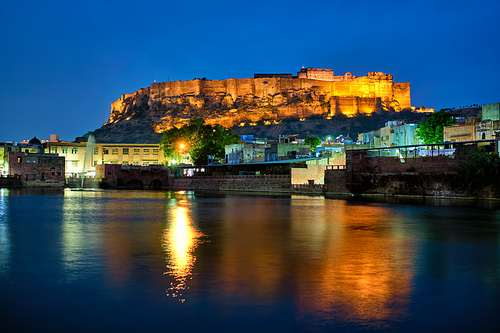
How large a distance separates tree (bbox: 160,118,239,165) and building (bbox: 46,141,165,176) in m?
4.88

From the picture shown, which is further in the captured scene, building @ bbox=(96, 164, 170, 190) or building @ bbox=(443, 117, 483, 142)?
building @ bbox=(96, 164, 170, 190)

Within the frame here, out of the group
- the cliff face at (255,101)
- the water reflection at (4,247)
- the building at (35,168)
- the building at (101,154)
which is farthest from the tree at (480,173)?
the cliff face at (255,101)

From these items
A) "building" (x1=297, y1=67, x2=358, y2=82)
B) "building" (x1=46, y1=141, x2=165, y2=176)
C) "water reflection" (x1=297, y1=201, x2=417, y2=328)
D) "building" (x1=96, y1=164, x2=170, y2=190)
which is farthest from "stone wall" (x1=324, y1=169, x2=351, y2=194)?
"building" (x1=297, y1=67, x2=358, y2=82)

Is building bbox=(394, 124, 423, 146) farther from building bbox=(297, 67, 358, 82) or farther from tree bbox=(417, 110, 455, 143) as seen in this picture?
building bbox=(297, 67, 358, 82)

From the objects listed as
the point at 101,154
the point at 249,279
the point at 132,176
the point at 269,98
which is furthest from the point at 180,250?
the point at 269,98

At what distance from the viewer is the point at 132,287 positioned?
9.29 meters

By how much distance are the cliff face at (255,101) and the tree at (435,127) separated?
8188 centimetres

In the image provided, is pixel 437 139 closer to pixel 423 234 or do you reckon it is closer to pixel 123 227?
pixel 423 234

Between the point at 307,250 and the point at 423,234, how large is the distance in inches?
243

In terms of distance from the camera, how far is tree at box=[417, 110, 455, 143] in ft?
177

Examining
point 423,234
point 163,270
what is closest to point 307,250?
point 163,270

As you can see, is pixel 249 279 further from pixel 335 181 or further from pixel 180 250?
pixel 335 181

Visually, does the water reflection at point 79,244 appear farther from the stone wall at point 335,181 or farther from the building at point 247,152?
the building at point 247,152

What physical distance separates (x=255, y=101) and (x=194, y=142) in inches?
2668
